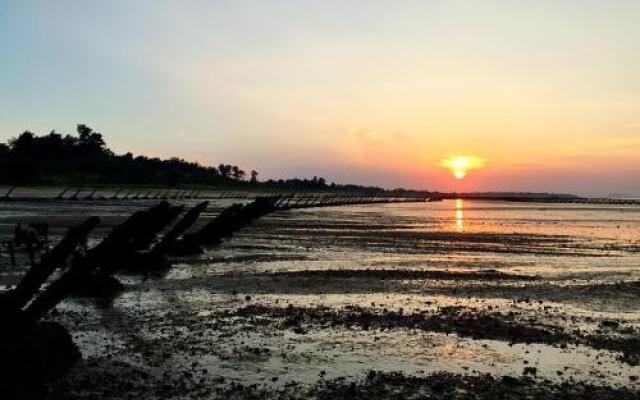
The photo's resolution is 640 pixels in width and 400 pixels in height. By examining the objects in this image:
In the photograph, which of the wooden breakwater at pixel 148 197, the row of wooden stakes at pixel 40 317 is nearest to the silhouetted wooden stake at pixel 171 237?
the row of wooden stakes at pixel 40 317

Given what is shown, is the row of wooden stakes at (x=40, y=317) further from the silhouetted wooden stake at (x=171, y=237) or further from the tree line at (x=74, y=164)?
the tree line at (x=74, y=164)

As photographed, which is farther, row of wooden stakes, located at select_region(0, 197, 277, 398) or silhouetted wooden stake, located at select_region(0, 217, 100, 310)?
silhouetted wooden stake, located at select_region(0, 217, 100, 310)

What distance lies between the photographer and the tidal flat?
9031 millimetres

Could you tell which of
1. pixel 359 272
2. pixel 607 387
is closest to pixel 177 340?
pixel 607 387

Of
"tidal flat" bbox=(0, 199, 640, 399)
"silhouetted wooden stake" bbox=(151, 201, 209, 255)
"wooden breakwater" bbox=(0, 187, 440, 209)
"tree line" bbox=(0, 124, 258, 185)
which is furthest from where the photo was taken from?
"tree line" bbox=(0, 124, 258, 185)

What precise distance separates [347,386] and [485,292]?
9.30 meters

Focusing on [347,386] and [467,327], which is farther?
[467,327]

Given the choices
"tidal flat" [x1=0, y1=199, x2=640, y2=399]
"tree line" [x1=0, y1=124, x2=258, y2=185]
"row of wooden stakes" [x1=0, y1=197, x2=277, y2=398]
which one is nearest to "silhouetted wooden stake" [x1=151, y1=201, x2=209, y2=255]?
"tidal flat" [x1=0, y1=199, x2=640, y2=399]

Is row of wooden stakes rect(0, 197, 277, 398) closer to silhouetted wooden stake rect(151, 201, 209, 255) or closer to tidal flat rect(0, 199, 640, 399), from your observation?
tidal flat rect(0, 199, 640, 399)

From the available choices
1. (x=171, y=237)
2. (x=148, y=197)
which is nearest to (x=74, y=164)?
(x=148, y=197)

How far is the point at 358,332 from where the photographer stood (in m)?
12.2

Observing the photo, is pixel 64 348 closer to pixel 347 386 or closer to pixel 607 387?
pixel 347 386

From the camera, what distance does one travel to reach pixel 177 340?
1133 cm

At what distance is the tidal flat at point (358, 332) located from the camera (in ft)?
29.6
